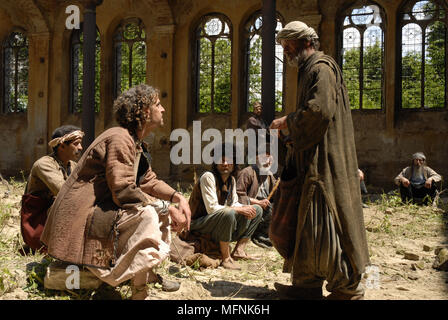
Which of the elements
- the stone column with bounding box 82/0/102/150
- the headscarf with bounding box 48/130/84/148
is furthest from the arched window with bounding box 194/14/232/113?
the headscarf with bounding box 48/130/84/148

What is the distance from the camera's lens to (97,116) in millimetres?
14984

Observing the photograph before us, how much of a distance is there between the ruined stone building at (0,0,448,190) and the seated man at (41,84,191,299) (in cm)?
944

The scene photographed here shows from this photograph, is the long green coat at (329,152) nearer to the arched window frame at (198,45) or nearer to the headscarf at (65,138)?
the headscarf at (65,138)

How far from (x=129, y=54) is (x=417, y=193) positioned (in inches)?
363

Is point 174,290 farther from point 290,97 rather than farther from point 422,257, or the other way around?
point 290,97

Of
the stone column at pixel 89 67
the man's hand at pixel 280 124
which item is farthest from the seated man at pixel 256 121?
the man's hand at pixel 280 124

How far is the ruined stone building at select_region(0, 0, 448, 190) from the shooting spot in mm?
12281

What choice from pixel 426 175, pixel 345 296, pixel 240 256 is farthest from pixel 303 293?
pixel 426 175

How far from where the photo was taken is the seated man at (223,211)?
5.07 m

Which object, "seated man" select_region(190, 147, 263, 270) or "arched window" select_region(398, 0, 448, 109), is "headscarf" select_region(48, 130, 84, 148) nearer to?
"seated man" select_region(190, 147, 263, 270)

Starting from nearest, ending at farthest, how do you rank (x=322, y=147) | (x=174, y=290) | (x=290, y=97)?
(x=322, y=147)
(x=174, y=290)
(x=290, y=97)

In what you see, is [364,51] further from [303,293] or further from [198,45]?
[303,293]

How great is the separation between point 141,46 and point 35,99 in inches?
142

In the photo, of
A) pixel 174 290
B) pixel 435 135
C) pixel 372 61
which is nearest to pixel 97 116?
pixel 372 61
